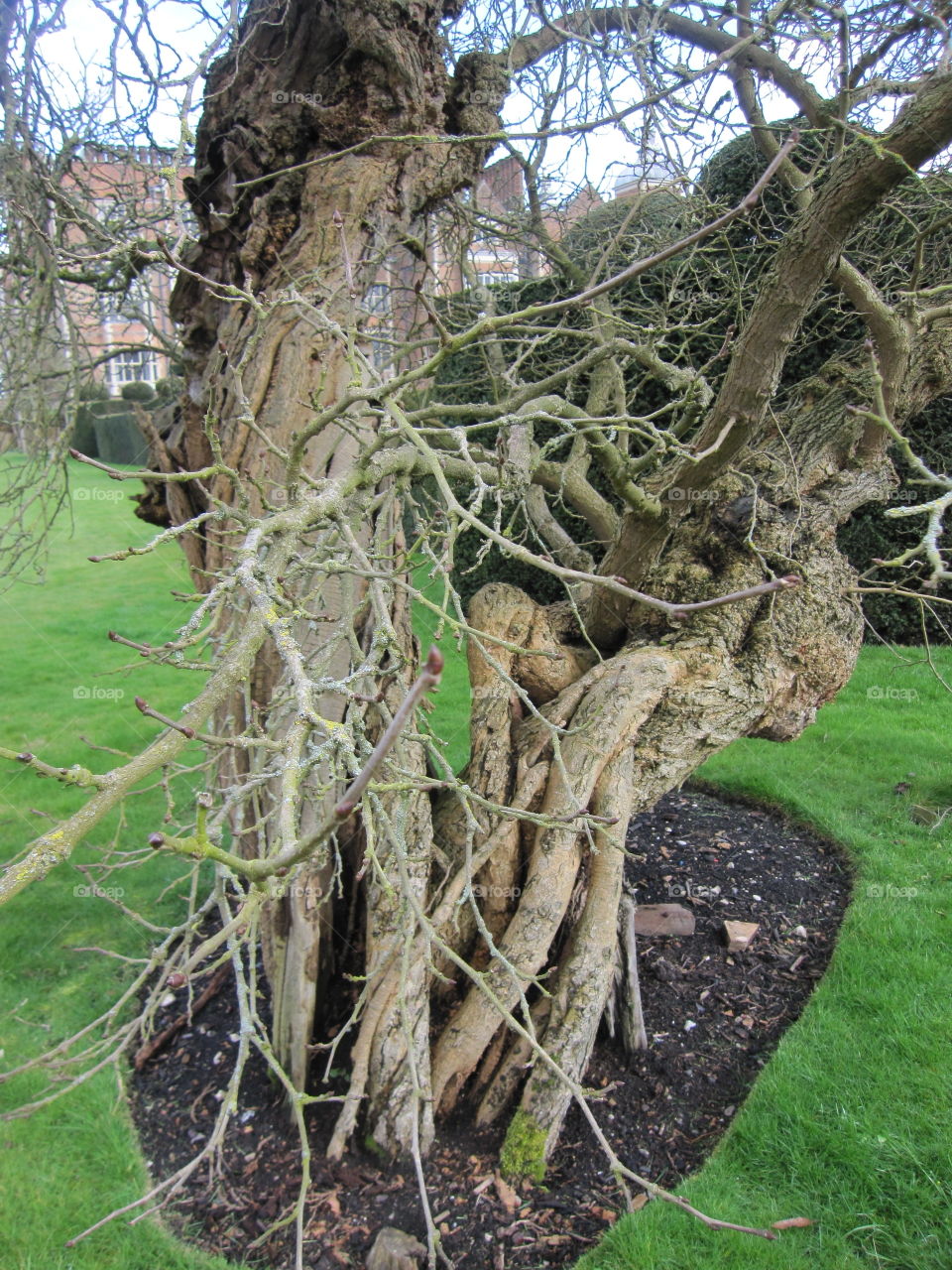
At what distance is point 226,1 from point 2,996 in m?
4.57

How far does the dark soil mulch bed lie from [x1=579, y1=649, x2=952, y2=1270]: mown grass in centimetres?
15

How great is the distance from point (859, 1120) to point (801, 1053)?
1.03 feet

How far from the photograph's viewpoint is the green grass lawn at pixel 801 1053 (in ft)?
7.88

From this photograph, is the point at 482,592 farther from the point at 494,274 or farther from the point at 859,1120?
the point at 494,274

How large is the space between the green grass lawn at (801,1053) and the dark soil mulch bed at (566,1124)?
136 millimetres

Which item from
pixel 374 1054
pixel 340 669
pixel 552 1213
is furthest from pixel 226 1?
pixel 552 1213

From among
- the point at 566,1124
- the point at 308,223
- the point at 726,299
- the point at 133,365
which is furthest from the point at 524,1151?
the point at 133,365

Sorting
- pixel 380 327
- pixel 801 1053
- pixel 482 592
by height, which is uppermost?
pixel 380 327

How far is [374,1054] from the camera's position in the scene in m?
2.81

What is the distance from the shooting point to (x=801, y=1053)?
9.71 feet

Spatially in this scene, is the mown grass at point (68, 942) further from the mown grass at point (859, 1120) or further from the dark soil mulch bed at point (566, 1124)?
the mown grass at point (859, 1120)

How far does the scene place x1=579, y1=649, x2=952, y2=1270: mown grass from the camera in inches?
92.2

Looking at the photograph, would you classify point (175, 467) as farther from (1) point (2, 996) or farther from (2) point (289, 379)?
(1) point (2, 996)

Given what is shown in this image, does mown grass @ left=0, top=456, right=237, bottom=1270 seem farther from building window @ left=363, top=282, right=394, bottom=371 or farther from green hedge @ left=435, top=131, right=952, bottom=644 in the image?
green hedge @ left=435, top=131, right=952, bottom=644
